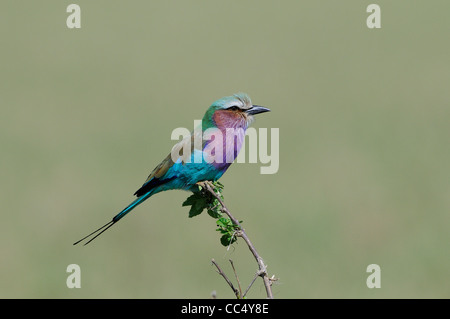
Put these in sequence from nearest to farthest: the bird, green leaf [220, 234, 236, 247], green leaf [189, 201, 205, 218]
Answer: green leaf [220, 234, 236, 247], green leaf [189, 201, 205, 218], the bird

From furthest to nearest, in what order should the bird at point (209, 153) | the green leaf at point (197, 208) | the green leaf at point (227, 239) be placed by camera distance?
the bird at point (209, 153), the green leaf at point (197, 208), the green leaf at point (227, 239)

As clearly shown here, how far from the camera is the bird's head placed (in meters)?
4.64

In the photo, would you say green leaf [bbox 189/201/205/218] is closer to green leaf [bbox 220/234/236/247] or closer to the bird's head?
green leaf [bbox 220/234/236/247]

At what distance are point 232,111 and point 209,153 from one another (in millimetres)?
276

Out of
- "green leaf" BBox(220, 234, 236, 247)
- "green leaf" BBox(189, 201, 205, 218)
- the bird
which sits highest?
the bird

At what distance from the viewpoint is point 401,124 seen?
Answer: 527 inches

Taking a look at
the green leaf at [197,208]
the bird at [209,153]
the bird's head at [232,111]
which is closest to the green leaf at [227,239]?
the green leaf at [197,208]

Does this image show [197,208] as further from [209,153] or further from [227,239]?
[209,153]

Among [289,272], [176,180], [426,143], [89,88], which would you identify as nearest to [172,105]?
[89,88]

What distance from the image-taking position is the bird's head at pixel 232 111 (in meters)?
4.64

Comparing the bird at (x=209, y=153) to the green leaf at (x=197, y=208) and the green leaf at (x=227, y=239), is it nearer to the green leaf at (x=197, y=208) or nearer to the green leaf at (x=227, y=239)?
the green leaf at (x=197, y=208)

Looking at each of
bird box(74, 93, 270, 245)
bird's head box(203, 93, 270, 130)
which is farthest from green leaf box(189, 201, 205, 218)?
bird's head box(203, 93, 270, 130)

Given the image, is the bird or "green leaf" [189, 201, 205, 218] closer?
"green leaf" [189, 201, 205, 218]

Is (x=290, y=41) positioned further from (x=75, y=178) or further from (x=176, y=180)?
(x=176, y=180)
